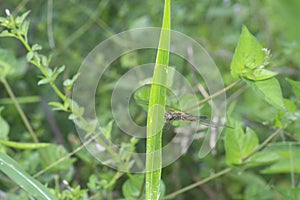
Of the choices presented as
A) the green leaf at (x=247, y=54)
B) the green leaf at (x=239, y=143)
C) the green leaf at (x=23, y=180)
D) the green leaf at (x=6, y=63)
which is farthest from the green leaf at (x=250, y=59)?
the green leaf at (x=6, y=63)

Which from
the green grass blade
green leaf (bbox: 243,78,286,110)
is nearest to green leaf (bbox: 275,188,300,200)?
green leaf (bbox: 243,78,286,110)

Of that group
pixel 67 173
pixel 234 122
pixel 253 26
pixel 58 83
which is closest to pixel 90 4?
pixel 58 83

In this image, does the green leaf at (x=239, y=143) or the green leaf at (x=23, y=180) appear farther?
the green leaf at (x=239, y=143)

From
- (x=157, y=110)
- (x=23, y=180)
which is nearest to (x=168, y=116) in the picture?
(x=157, y=110)

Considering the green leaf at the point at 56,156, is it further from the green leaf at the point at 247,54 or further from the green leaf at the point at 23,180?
the green leaf at the point at 247,54

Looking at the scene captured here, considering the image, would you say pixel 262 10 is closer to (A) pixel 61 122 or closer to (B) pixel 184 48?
(B) pixel 184 48

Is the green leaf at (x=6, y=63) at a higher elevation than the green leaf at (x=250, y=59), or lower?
higher
